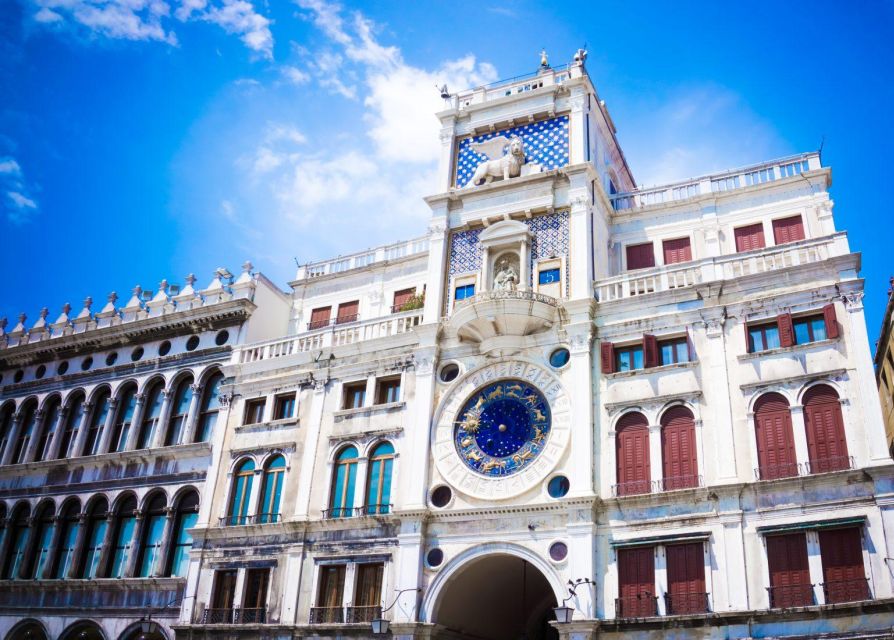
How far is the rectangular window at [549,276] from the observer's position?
2997cm

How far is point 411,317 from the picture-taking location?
105 feet

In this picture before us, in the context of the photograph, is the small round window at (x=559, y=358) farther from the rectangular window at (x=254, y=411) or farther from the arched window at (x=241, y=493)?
the arched window at (x=241, y=493)

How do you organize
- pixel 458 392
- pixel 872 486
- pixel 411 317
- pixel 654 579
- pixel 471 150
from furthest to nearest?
pixel 471 150 → pixel 411 317 → pixel 458 392 → pixel 654 579 → pixel 872 486

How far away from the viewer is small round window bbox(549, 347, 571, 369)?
28.2 metres

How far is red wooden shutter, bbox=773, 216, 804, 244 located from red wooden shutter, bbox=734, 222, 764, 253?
480mm

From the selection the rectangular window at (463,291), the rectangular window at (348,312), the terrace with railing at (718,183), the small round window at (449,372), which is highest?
the terrace with railing at (718,183)

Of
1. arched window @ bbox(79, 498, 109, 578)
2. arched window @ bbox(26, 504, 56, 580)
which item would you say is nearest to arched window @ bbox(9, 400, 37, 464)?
arched window @ bbox(26, 504, 56, 580)

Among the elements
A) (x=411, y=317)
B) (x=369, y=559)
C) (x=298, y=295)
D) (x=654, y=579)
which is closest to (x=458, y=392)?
(x=411, y=317)

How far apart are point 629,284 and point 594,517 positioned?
7935mm

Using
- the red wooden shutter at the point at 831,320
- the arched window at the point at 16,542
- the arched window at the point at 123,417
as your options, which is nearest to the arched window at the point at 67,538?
the arched window at the point at 16,542

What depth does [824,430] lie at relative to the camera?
925 inches

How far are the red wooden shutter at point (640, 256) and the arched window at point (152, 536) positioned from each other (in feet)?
66.7

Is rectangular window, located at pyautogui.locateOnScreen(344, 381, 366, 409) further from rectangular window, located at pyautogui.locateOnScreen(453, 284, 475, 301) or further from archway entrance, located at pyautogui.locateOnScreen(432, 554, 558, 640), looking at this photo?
archway entrance, located at pyautogui.locateOnScreen(432, 554, 558, 640)

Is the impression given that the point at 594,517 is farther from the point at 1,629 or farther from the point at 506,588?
the point at 1,629
